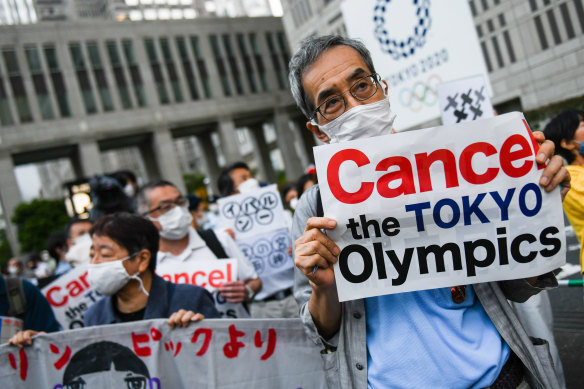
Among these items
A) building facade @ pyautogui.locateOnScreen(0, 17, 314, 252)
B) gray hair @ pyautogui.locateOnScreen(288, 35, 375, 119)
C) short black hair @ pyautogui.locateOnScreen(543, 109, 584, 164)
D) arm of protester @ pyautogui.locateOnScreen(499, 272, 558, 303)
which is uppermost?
building facade @ pyautogui.locateOnScreen(0, 17, 314, 252)

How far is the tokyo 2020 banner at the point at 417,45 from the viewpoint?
5.30 m

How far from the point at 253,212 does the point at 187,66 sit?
1404 inches

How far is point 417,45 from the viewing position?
224 inches

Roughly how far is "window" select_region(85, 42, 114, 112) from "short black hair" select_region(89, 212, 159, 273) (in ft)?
112

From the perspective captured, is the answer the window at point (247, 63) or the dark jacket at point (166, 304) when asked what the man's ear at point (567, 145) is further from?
the window at point (247, 63)

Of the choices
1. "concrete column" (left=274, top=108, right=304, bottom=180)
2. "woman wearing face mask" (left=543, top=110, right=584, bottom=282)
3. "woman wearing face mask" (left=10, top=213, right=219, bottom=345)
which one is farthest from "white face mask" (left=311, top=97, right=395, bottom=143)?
"concrete column" (left=274, top=108, right=304, bottom=180)

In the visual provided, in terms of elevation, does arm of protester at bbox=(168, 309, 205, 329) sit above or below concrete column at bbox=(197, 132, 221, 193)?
below

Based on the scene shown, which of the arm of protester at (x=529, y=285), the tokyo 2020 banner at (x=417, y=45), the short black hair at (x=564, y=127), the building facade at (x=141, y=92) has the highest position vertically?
the building facade at (x=141, y=92)

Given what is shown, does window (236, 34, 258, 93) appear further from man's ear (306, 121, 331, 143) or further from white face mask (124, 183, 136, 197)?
man's ear (306, 121, 331, 143)

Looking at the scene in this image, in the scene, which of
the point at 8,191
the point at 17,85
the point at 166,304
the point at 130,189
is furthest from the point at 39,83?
the point at 166,304

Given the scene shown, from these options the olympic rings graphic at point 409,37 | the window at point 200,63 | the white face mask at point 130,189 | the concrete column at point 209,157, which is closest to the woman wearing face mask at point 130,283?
the white face mask at point 130,189

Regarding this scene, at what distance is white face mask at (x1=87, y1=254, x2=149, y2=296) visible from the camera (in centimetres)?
264

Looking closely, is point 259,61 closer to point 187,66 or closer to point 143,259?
point 187,66

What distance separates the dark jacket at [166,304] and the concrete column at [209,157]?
120 ft
